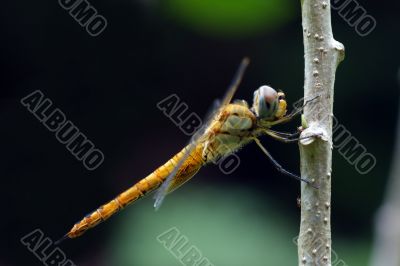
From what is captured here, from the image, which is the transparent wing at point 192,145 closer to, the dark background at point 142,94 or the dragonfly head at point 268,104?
the dragonfly head at point 268,104

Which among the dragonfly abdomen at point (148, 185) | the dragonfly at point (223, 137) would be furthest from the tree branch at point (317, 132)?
the dragonfly abdomen at point (148, 185)

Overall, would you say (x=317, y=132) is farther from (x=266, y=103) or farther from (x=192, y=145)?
(x=192, y=145)

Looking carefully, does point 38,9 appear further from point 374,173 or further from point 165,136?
point 374,173

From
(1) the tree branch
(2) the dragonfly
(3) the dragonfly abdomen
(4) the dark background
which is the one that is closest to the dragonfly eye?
(2) the dragonfly

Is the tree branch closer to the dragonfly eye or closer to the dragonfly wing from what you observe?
the dragonfly eye

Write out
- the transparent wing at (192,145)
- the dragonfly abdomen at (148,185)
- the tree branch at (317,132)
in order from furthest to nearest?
1. the dragonfly abdomen at (148,185)
2. the transparent wing at (192,145)
3. the tree branch at (317,132)

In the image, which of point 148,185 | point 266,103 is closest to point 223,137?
point 266,103
